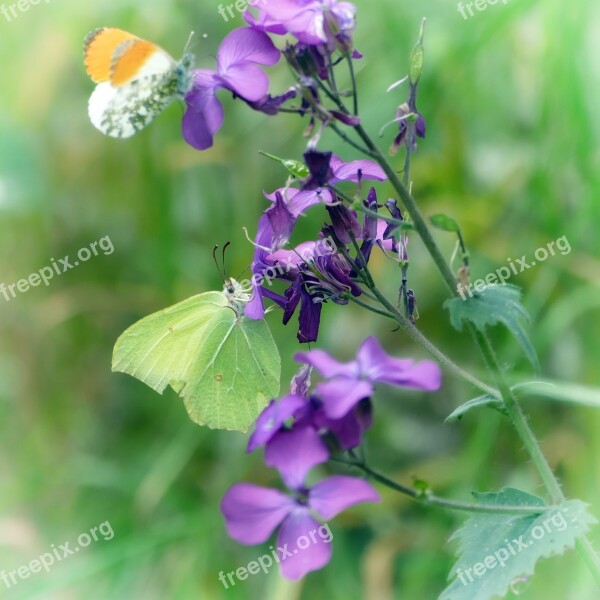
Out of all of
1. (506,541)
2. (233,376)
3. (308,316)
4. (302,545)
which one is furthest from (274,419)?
(233,376)

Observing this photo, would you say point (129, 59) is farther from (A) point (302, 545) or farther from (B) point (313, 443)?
(A) point (302, 545)

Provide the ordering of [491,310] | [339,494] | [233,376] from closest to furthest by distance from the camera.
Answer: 1. [339,494]
2. [491,310]
3. [233,376]

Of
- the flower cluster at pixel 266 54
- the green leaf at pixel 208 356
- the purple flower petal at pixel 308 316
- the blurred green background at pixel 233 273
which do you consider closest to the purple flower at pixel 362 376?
the purple flower petal at pixel 308 316

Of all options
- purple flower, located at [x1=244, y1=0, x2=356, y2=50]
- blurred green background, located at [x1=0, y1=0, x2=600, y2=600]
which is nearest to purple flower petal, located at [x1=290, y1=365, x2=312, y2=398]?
purple flower, located at [x1=244, y1=0, x2=356, y2=50]

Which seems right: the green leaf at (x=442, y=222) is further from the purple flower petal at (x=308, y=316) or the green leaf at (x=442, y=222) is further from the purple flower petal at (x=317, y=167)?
the purple flower petal at (x=308, y=316)

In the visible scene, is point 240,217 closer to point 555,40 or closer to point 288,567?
point 555,40
